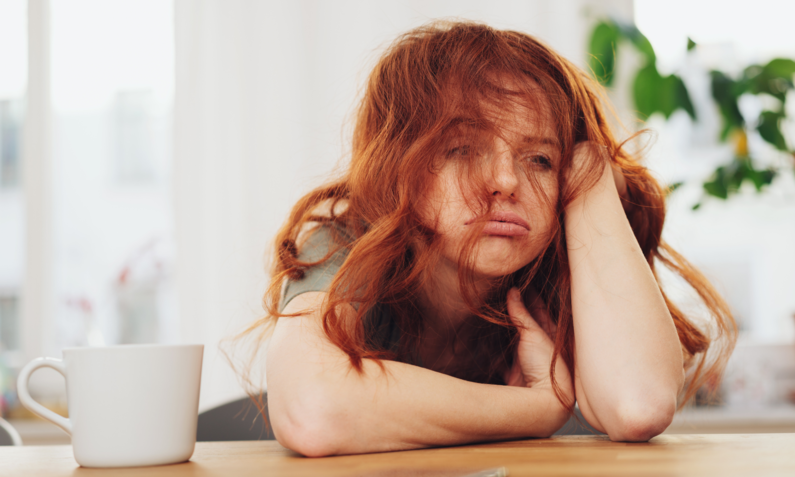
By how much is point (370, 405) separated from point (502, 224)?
0.28m

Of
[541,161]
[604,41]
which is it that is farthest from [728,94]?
[541,161]

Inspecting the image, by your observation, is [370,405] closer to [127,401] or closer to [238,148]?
[127,401]

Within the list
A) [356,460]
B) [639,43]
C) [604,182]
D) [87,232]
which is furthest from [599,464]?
[87,232]

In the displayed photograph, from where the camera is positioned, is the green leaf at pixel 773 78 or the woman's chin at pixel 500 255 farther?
the green leaf at pixel 773 78

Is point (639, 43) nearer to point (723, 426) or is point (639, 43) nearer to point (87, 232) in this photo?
point (723, 426)

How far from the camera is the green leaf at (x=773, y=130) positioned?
1.56 m

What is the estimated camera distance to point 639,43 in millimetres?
A: 1588

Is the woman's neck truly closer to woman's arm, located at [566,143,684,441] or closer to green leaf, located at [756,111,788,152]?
woman's arm, located at [566,143,684,441]

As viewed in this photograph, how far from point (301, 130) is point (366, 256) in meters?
1.30

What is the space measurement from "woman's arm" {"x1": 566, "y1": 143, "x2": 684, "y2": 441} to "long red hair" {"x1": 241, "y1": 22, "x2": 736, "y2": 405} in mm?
39

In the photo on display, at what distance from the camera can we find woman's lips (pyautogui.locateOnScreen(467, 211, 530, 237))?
73 cm

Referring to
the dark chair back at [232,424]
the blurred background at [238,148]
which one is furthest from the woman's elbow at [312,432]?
the blurred background at [238,148]

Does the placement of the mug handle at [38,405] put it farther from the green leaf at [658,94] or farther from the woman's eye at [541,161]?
the green leaf at [658,94]

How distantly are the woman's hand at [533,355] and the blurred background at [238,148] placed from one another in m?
0.99
